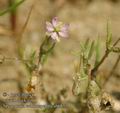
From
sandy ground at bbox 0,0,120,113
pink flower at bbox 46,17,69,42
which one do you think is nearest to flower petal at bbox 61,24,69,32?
pink flower at bbox 46,17,69,42

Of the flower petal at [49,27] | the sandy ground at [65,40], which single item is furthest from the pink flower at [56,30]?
the sandy ground at [65,40]

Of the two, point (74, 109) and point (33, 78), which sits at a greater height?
point (33, 78)

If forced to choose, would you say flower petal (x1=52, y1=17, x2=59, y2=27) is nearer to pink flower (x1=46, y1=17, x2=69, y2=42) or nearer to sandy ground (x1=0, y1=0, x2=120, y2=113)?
pink flower (x1=46, y1=17, x2=69, y2=42)

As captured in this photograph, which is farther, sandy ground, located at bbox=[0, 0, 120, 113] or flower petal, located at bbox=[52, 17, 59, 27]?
sandy ground, located at bbox=[0, 0, 120, 113]

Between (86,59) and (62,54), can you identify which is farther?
(62,54)

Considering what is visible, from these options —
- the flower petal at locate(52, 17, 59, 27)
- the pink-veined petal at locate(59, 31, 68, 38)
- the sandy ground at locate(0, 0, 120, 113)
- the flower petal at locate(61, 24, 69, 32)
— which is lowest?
the sandy ground at locate(0, 0, 120, 113)

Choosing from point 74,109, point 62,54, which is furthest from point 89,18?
point 74,109

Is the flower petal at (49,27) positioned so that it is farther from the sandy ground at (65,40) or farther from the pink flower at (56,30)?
the sandy ground at (65,40)

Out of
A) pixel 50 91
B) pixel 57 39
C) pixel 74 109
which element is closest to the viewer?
pixel 57 39

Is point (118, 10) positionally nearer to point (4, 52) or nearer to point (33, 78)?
point (4, 52)
